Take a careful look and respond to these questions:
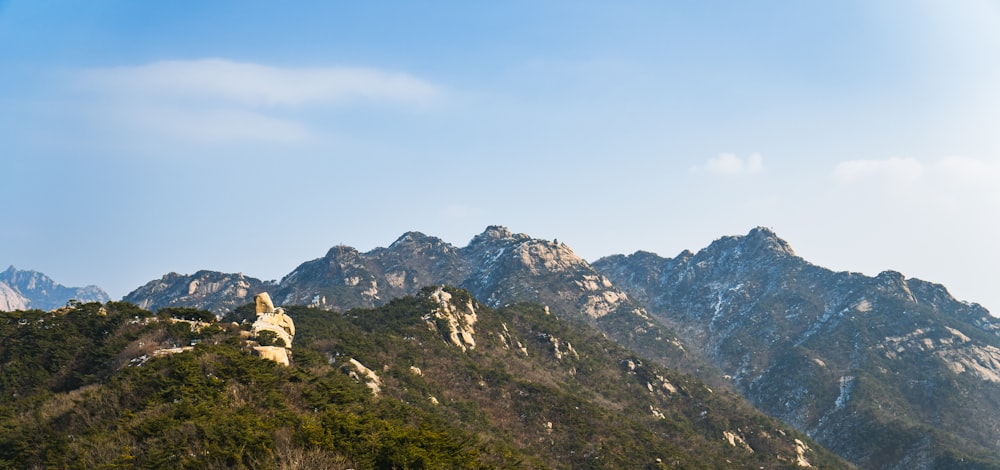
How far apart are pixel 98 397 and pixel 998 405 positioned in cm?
→ 19035

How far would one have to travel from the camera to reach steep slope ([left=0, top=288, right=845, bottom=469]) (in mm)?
29609

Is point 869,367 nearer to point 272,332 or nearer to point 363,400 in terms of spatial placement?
point 363,400

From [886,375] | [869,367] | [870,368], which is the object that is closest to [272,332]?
[870,368]

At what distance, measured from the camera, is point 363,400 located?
50.1 metres

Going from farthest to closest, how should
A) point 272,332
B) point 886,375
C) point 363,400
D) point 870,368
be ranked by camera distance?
1. point 870,368
2. point 886,375
3. point 272,332
4. point 363,400

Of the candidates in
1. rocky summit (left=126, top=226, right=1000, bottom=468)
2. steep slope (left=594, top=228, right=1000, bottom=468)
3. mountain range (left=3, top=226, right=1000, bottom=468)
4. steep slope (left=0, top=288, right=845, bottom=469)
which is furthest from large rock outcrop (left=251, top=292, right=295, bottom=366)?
steep slope (left=594, top=228, right=1000, bottom=468)

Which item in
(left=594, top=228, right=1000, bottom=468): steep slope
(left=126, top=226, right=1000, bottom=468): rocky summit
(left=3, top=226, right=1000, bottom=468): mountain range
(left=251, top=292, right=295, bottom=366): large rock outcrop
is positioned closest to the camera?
(left=251, top=292, right=295, bottom=366): large rock outcrop

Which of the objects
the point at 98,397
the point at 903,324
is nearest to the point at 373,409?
the point at 98,397

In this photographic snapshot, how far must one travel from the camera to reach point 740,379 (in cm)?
16812

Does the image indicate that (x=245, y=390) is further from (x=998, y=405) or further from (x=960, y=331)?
(x=960, y=331)

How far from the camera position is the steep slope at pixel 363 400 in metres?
29.6

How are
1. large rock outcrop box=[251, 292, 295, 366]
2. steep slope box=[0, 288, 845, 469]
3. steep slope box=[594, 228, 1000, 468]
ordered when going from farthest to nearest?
1. steep slope box=[594, 228, 1000, 468]
2. large rock outcrop box=[251, 292, 295, 366]
3. steep slope box=[0, 288, 845, 469]

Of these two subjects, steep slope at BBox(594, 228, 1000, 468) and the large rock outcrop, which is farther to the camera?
steep slope at BBox(594, 228, 1000, 468)

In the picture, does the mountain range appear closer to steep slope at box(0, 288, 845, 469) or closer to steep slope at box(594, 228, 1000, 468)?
steep slope at box(594, 228, 1000, 468)
